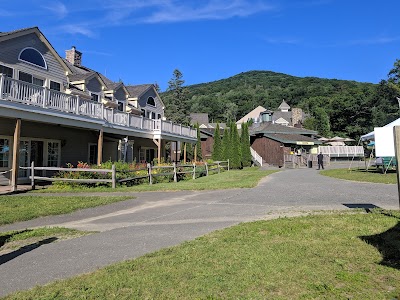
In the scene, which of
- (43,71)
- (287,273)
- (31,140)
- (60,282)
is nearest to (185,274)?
(287,273)

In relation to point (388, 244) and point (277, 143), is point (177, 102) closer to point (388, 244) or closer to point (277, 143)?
point (277, 143)

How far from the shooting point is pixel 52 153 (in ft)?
64.5

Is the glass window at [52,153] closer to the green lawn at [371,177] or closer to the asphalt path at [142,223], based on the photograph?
the asphalt path at [142,223]

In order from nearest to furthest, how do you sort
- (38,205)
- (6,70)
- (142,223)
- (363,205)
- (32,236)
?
(32,236) → (142,223) → (363,205) → (38,205) → (6,70)

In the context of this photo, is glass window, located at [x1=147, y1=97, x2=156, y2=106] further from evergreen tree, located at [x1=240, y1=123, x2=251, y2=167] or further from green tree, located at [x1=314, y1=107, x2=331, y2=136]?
green tree, located at [x1=314, y1=107, x2=331, y2=136]

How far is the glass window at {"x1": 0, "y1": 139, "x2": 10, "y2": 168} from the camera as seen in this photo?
54.7 feet

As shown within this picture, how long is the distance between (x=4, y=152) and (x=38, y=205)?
818 centimetres

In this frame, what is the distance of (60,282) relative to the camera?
4.10m

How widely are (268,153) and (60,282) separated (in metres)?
40.5

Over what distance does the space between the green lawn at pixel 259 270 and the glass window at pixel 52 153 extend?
16185 mm

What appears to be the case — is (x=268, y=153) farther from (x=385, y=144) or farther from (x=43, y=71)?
(x=385, y=144)

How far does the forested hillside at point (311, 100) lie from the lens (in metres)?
76.4

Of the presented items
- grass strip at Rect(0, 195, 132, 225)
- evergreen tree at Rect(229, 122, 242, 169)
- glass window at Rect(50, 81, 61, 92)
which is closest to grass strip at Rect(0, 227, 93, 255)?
grass strip at Rect(0, 195, 132, 225)

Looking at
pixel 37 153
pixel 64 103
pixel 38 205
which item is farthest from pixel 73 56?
pixel 38 205
